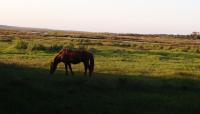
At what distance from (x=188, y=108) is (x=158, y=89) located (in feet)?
12.7

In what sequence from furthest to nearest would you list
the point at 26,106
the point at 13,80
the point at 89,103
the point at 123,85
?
the point at 123,85
the point at 13,80
the point at 89,103
the point at 26,106

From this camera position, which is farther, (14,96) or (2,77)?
(2,77)

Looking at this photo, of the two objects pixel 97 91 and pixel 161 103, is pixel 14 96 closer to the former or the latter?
pixel 97 91

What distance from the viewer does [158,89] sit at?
16.8m

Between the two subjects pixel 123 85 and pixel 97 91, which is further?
pixel 123 85

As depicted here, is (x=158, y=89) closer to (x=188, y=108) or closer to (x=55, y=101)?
(x=188, y=108)

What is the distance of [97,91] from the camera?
609 inches

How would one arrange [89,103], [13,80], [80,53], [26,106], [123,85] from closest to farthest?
1. [26,106]
2. [89,103]
3. [13,80]
4. [123,85]
5. [80,53]

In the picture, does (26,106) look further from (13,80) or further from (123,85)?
(123,85)

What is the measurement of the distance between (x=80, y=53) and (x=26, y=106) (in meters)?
9.46

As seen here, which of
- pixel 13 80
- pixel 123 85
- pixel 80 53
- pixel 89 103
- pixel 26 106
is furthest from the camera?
pixel 80 53

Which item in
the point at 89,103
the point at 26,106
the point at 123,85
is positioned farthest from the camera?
the point at 123,85

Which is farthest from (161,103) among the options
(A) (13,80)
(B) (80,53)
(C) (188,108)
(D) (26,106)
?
(B) (80,53)

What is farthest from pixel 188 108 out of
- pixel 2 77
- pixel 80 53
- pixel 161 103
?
pixel 80 53
